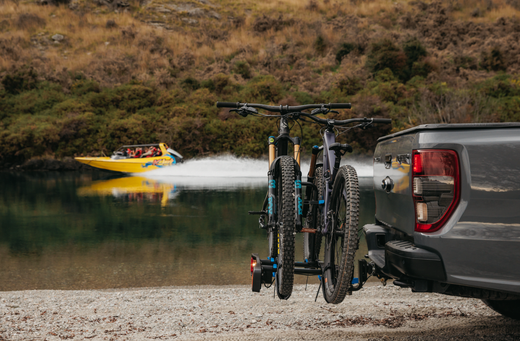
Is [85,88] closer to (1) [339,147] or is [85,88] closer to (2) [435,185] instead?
(1) [339,147]

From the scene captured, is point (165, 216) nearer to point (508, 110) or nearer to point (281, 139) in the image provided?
point (281, 139)

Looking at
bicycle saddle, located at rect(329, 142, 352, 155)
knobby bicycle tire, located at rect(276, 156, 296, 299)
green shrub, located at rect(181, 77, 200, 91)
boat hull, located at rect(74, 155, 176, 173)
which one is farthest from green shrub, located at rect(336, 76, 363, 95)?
knobby bicycle tire, located at rect(276, 156, 296, 299)

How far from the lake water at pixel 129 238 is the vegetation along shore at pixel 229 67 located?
68.5ft

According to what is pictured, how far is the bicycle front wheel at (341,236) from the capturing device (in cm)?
325

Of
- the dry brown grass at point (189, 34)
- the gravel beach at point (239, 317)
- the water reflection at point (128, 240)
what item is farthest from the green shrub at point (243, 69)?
the gravel beach at point (239, 317)

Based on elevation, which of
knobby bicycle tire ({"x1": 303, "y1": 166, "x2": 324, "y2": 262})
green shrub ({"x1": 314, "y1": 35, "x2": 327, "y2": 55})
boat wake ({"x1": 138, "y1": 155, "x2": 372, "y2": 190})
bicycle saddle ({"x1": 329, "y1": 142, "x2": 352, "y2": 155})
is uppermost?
green shrub ({"x1": 314, "y1": 35, "x2": 327, "y2": 55})

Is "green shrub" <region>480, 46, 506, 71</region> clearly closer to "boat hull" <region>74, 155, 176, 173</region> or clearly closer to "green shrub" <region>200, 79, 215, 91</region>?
"green shrub" <region>200, 79, 215, 91</region>

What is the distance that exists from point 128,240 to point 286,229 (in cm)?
831

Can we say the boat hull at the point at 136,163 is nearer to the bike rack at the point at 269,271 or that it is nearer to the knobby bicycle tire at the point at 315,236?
the knobby bicycle tire at the point at 315,236

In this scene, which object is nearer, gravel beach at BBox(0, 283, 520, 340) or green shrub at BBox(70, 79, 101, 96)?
gravel beach at BBox(0, 283, 520, 340)

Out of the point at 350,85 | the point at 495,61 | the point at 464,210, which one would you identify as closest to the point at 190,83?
the point at 350,85

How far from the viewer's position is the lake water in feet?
25.9

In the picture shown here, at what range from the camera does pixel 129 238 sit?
11.3 m

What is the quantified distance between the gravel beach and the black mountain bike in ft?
2.12
